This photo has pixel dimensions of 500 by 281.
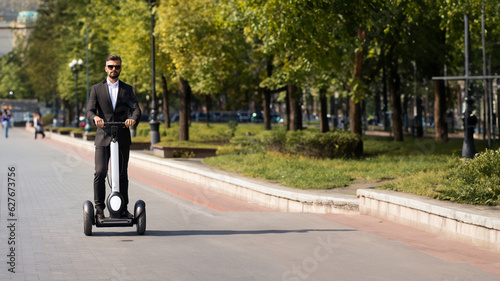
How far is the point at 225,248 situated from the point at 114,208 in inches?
59.8

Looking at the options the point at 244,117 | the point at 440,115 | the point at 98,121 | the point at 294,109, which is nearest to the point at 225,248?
the point at 98,121

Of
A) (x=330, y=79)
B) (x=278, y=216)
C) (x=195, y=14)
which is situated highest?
(x=195, y=14)

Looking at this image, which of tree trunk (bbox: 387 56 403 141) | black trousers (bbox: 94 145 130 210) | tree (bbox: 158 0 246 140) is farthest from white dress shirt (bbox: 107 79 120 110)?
tree trunk (bbox: 387 56 403 141)

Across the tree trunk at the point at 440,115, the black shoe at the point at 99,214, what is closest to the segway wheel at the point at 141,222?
the black shoe at the point at 99,214

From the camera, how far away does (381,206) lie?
477 inches

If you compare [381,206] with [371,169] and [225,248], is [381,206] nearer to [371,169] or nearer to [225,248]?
[225,248]

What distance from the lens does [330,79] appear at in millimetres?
30297

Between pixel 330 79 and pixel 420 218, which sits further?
pixel 330 79

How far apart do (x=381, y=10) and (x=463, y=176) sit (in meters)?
11.5

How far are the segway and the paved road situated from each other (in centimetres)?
20

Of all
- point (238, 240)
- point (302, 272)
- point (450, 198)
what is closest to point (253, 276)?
point (302, 272)

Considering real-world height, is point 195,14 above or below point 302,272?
above

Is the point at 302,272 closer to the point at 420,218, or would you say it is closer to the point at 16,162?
the point at 420,218

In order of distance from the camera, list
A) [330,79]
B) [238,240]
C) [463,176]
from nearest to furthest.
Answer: [238,240] < [463,176] < [330,79]
